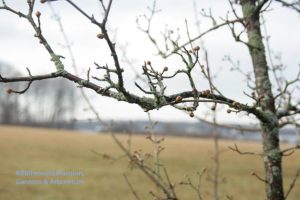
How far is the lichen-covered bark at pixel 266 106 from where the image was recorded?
10.7ft

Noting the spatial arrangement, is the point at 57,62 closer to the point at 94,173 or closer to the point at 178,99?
the point at 178,99

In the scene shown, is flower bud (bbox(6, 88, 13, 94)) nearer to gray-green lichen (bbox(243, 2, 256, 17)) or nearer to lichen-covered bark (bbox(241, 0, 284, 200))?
lichen-covered bark (bbox(241, 0, 284, 200))

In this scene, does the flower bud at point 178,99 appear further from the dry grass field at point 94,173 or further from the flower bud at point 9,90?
the dry grass field at point 94,173

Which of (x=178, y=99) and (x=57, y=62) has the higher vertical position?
(x=57, y=62)

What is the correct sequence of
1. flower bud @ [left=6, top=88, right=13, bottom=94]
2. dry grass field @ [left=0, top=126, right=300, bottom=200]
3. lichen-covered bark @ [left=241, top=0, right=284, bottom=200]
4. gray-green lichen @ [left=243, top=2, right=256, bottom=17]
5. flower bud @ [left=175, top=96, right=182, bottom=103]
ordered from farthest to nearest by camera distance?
dry grass field @ [left=0, top=126, right=300, bottom=200] → gray-green lichen @ [left=243, top=2, right=256, bottom=17] → lichen-covered bark @ [left=241, top=0, right=284, bottom=200] → flower bud @ [left=6, top=88, right=13, bottom=94] → flower bud @ [left=175, top=96, right=182, bottom=103]

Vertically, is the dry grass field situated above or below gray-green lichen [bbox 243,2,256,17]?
below

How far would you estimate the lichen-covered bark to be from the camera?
328cm

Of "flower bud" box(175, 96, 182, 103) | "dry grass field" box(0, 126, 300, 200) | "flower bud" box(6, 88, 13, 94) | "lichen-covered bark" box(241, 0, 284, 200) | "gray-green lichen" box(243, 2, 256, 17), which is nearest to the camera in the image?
"flower bud" box(175, 96, 182, 103)

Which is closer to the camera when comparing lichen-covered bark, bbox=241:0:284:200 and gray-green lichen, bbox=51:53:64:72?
gray-green lichen, bbox=51:53:64:72

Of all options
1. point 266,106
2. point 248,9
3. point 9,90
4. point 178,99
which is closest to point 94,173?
point 248,9

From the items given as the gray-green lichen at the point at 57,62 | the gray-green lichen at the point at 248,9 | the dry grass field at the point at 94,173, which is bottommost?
the dry grass field at the point at 94,173

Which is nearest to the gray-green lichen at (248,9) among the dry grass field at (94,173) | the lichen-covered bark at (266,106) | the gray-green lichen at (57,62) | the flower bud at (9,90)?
the lichen-covered bark at (266,106)

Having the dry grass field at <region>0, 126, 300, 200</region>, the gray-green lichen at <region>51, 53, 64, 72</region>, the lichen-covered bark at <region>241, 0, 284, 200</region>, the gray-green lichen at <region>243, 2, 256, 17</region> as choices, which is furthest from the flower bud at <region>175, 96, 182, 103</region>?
the dry grass field at <region>0, 126, 300, 200</region>

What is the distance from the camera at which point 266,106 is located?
347 centimetres
